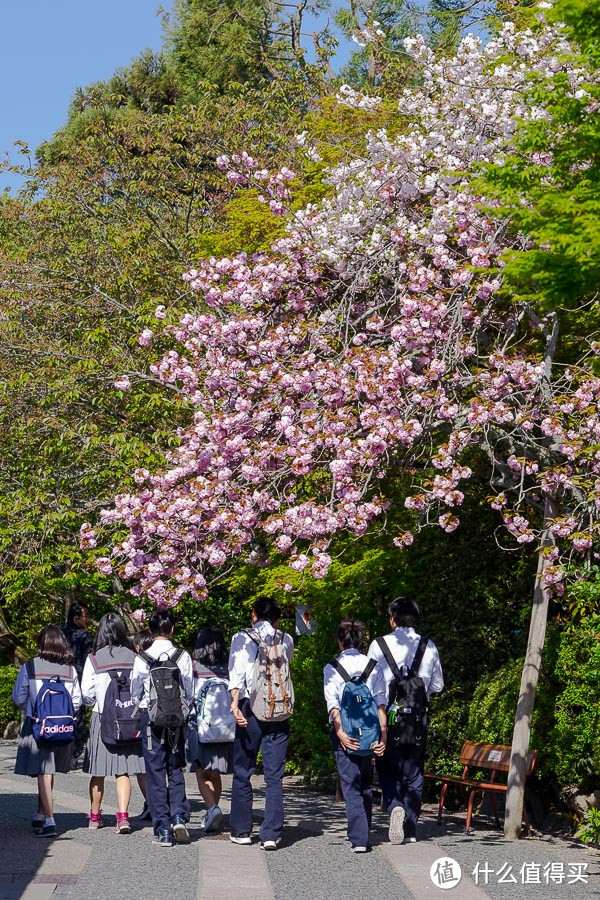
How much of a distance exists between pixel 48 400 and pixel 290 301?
6.21m

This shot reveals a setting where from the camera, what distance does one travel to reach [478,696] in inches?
445

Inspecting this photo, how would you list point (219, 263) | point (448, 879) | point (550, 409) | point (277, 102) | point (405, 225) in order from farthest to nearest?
point (277, 102), point (219, 263), point (405, 225), point (550, 409), point (448, 879)

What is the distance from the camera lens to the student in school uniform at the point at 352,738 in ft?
27.9

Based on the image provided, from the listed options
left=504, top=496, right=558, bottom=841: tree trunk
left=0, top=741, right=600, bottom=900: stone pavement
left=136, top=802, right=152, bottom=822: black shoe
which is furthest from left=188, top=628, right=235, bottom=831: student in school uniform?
left=504, top=496, right=558, bottom=841: tree trunk

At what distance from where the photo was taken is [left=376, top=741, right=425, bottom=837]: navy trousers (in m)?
8.98

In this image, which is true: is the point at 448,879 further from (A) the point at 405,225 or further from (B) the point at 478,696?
(A) the point at 405,225

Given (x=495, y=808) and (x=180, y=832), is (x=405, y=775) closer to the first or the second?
(x=180, y=832)

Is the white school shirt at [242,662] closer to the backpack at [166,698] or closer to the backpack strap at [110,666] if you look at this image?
the backpack at [166,698]

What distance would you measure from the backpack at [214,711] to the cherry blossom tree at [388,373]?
4.04ft

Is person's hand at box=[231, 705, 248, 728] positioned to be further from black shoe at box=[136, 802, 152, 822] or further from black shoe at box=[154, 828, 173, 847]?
black shoe at box=[136, 802, 152, 822]

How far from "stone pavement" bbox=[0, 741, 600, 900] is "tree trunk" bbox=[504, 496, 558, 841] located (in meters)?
0.25

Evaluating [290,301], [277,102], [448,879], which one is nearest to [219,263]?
[290,301]

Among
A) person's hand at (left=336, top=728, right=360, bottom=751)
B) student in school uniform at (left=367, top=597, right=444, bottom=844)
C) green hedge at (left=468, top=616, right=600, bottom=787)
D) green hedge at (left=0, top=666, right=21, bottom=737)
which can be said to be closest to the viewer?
person's hand at (left=336, top=728, right=360, bottom=751)

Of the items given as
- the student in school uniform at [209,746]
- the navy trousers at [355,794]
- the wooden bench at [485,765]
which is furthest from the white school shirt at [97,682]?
the wooden bench at [485,765]
